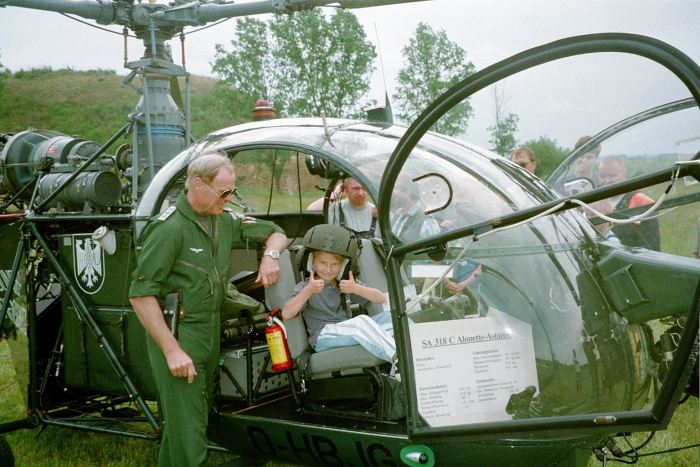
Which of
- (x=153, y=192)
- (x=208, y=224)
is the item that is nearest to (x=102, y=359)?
(x=153, y=192)

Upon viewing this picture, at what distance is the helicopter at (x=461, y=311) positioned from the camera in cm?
230

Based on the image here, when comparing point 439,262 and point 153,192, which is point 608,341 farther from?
point 153,192

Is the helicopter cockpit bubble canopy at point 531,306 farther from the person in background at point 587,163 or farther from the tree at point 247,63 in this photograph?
the tree at point 247,63

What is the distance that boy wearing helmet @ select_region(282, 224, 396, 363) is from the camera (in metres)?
3.17

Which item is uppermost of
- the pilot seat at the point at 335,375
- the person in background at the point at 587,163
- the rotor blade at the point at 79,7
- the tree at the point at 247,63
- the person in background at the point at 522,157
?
the tree at the point at 247,63

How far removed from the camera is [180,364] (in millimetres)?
3105

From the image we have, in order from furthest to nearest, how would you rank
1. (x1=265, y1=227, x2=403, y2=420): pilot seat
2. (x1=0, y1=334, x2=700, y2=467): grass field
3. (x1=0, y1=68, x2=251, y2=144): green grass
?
(x1=0, y1=68, x2=251, y2=144): green grass → (x1=0, y1=334, x2=700, y2=467): grass field → (x1=265, y1=227, x2=403, y2=420): pilot seat

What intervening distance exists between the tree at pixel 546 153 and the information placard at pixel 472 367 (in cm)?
79

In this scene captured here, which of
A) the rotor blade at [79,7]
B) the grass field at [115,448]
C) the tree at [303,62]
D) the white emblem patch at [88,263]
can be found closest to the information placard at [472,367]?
the grass field at [115,448]

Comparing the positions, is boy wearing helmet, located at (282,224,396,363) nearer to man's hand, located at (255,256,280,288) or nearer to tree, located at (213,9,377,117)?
man's hand, located at (255,256,280,288)

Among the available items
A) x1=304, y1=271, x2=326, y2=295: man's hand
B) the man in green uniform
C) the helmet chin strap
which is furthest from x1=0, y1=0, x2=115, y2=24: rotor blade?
x1=304, y1=271, x2=326, y2=295: man's hand

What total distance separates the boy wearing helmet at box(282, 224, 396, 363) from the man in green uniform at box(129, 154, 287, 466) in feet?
1.46

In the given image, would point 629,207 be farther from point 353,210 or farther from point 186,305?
point 353,210

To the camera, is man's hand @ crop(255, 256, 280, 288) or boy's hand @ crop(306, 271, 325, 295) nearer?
boy's hand @ crop(306, 271, 325, 295)
